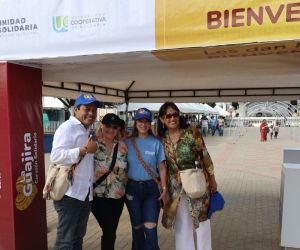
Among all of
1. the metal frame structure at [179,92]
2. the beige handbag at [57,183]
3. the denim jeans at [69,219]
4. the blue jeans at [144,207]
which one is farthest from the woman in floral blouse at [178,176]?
the metal frame structure at [179,92]

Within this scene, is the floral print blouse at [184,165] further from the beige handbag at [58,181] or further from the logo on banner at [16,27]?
the logo on banner at [16,27]

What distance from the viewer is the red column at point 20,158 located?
3.16 m

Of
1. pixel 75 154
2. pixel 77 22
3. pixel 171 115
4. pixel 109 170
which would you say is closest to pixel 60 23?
pixel 77 22

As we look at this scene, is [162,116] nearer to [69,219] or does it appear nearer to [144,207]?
[144,207]

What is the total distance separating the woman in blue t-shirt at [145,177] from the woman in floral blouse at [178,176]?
0.30ft

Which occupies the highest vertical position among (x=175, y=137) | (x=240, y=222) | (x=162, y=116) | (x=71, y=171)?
(x=162, y=116)

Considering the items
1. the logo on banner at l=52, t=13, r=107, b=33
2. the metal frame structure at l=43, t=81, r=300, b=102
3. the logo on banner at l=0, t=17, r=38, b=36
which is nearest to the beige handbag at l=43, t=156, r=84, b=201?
the logo on banner at l=52, t=13, r=107, b=33

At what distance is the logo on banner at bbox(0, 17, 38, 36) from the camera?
2959 millimetres

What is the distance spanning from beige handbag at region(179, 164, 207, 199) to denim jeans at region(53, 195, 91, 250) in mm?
862

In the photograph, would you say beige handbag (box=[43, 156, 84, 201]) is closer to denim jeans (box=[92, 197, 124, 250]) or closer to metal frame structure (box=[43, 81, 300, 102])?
denim jeans (box=[92, 197, 124, 250])

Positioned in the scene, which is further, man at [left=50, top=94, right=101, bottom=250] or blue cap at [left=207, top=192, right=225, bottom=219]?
blue cap at [left=207, top=192, right=225, bottom=219]

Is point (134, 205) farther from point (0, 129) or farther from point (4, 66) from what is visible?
point (4, 66)

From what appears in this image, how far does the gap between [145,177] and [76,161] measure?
2.15ft

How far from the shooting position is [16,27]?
3.00 metres
